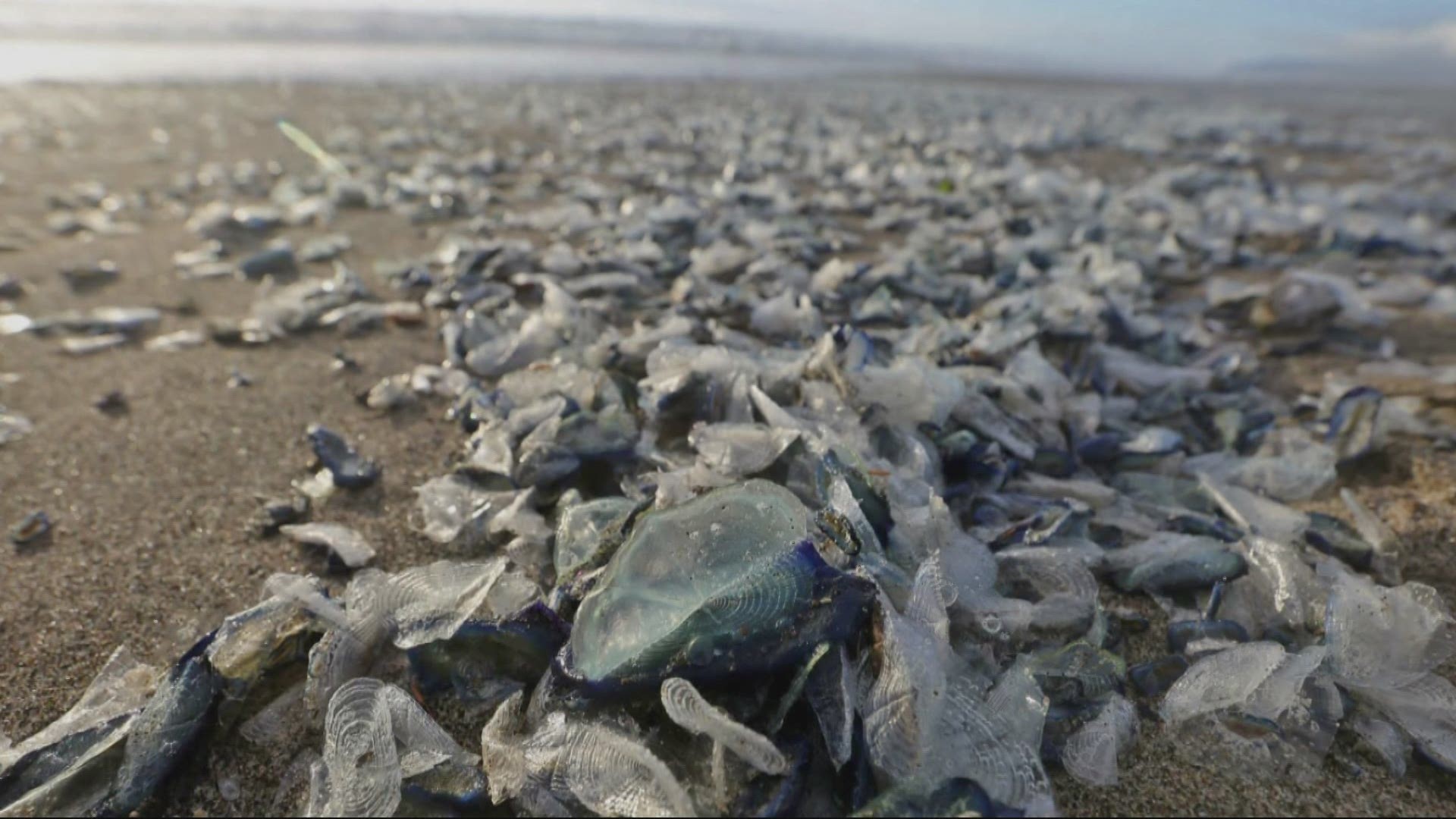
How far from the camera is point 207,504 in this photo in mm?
2086

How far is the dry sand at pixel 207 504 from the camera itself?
1.34 metres

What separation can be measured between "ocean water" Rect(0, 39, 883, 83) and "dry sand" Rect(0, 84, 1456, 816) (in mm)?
11427

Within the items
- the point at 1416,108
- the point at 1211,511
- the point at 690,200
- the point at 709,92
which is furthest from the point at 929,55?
the point at 1211,511

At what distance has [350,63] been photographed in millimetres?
16188

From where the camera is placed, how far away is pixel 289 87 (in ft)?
39.2

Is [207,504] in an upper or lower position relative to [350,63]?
lower

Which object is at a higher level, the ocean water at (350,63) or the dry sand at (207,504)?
the ocean water at (350,63)

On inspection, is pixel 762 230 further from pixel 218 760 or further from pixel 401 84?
pixel 401 84

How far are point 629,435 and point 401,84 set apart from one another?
1322cm

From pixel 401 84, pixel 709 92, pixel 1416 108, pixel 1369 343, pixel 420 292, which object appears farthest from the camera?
pixel 1416 108

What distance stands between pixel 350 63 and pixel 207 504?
1697 centimetres

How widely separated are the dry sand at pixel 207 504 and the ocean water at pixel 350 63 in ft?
37.5

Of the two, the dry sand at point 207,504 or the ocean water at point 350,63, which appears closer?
the dry sand at point 207,504

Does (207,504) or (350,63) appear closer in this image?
(207,504)
